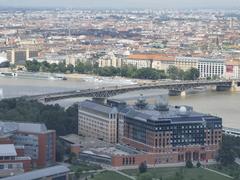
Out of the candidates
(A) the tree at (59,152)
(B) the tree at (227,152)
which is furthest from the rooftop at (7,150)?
(B) the tree at (227,152)

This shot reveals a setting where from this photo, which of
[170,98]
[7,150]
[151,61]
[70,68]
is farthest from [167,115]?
[151,61]

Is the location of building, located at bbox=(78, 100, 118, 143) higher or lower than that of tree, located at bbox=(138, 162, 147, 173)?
higher

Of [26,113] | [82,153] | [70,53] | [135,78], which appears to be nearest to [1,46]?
[70,53]

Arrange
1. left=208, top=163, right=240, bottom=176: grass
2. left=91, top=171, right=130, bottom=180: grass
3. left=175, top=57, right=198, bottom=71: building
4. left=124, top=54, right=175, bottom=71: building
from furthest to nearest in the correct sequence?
1. left=124, top=54, right=175, bottom=71: building
2. left=175, top=57, right=198, bottom=71: building
3. left=208, top=163, right=240, bottom=176: grass
4. left=91, top=171, right=130, bottom=180: grass

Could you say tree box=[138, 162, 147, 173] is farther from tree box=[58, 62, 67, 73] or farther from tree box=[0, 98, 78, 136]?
tree box=[58, 62, 67, 73]

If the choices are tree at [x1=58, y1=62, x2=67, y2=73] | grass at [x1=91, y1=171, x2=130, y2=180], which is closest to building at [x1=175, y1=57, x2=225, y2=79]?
tree at [x1=58, y1=62, x2=67, y2=73]

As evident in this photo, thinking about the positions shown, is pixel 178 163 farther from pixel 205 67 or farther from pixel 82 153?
pixel 205 67

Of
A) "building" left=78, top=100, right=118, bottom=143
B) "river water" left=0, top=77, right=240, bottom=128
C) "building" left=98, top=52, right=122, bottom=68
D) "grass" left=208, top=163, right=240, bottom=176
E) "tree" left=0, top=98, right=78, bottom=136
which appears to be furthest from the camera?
"building" left=98, top=52, right=122, bottom=68

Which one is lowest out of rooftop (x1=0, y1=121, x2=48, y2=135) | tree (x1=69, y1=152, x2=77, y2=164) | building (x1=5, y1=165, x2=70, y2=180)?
tree (x1=69, y1=152, x2=77, y2=164)

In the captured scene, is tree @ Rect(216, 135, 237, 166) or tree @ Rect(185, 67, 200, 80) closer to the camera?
tree @ Rect(216, 135, 237, 166)
